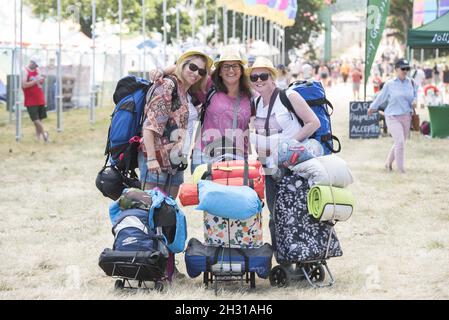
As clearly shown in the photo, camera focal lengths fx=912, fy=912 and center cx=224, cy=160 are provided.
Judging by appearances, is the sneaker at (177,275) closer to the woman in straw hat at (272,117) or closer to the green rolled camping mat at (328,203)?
the woman in straw hat at (272,117)

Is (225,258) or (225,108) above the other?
(225,108)

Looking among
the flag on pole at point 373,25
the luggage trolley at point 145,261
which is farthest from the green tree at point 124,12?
the luggage trolley at point 145,261

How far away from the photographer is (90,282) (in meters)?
6.80

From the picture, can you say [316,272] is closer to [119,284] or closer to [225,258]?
[225,258]

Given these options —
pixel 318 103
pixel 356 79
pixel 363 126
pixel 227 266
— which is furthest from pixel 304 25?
pixel 227 266

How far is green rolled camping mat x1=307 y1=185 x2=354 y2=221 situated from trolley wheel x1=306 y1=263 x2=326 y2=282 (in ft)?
1.61

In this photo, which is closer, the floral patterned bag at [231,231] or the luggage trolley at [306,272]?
the floral patterned bag at [231,231]

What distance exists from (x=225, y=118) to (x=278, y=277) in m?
1.23

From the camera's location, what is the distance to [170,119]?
660 centimetres

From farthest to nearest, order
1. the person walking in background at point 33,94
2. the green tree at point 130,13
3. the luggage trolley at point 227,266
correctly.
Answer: the green tree at point 130,13
the person walking in background at point 33,94
the luggage trolley at point 227,266

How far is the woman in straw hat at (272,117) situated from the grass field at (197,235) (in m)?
1.05

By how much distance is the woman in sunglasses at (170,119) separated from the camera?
21.3ft

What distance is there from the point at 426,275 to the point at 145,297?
2.33 meters

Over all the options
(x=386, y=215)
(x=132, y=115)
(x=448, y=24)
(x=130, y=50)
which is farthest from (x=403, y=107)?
(x=130, y=50)
